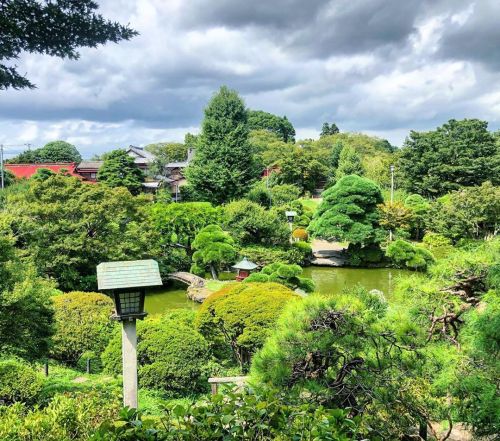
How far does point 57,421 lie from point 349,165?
31.3 metres

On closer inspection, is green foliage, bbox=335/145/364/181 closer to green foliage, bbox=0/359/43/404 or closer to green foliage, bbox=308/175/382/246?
green foliage, bbox=308/175/382/246

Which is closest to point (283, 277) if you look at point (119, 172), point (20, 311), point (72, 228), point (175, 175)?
point (72, 228)

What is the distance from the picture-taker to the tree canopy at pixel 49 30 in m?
2.70

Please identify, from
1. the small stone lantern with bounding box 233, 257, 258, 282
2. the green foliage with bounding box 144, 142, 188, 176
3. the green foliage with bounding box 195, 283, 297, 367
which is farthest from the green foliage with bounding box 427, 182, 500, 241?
the green foliage with bounding box 144, 142, 188, 176

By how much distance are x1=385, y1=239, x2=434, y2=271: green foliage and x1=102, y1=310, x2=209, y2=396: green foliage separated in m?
11.0

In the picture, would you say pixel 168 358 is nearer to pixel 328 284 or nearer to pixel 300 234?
pixel 328 284

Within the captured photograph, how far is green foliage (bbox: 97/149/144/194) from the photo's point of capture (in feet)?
78.9

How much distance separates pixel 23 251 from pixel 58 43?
35.8 ft

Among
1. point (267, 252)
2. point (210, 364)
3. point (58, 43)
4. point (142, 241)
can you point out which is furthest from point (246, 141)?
point (58, 43)

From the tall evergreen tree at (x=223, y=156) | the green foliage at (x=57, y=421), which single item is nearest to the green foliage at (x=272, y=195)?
the tall evergreen tree at (x=223, y=156)

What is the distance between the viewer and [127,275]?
4.07 meters

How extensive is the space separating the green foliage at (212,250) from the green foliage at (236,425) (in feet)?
41.3

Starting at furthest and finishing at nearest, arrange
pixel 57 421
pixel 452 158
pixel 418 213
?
1. pixel 452 158
2. pixel 418 213
3. pixel 57 421

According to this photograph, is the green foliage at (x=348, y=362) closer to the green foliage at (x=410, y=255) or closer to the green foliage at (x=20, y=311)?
the green foliage at (x=20, y=311)
